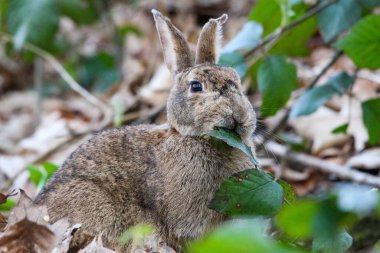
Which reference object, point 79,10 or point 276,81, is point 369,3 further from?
point 79,10

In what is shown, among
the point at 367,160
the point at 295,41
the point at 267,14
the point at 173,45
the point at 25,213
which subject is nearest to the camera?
the point at 25,213

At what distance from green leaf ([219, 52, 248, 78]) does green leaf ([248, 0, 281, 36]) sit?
625 mm

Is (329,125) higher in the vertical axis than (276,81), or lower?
lower

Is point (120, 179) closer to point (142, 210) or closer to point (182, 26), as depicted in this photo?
point (142, 210)

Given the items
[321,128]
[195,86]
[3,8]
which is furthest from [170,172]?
[3,8]

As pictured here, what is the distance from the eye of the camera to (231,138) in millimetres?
4348

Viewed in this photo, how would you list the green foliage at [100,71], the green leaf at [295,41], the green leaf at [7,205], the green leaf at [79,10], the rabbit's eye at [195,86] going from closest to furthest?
the rabbit's eye at [195,86], the green leaf at [7,205], the green leaf at [295,41], the green leaf at [79,10], the green foliage at [100,71]

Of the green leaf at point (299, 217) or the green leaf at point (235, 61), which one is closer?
the green leaf at point (299, 217)

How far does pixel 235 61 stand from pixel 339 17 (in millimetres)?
1069

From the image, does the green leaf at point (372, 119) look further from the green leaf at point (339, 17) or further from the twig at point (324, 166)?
the green leaf at point (339, 17)

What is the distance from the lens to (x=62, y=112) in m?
10.3

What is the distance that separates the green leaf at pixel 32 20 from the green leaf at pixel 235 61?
3377 millimetres

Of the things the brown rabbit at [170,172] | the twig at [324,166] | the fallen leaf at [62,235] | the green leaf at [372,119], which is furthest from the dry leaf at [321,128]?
the fallen leaf at [62,235]

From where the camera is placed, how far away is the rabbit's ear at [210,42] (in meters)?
5.35
